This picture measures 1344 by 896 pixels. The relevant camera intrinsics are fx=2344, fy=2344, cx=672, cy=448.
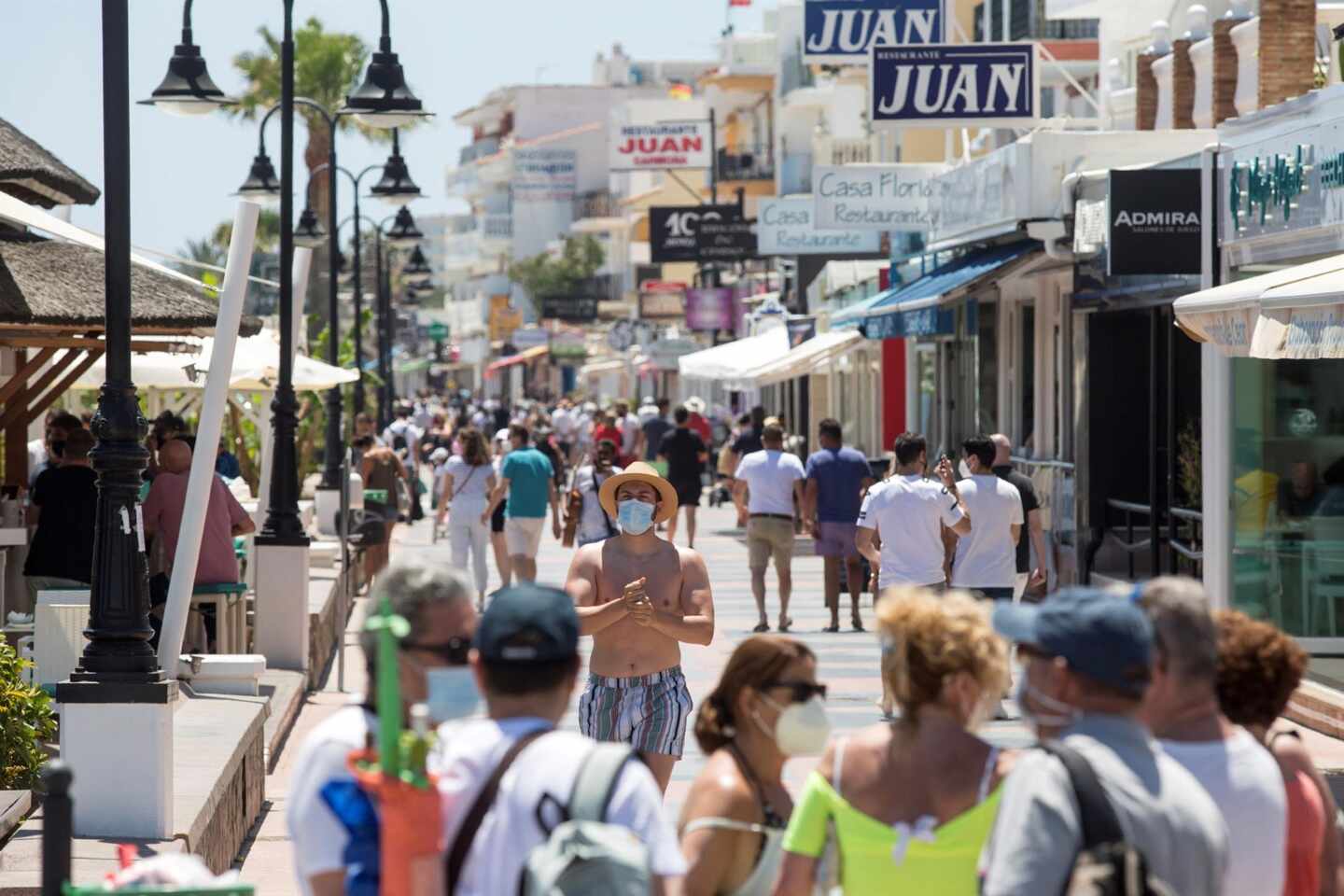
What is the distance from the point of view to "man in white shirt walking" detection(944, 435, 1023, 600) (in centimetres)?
1345

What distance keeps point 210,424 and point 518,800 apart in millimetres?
8544

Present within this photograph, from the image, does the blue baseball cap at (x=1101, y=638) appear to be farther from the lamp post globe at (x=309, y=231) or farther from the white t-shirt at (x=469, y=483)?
the lamp post globe at (x=309, y=231)

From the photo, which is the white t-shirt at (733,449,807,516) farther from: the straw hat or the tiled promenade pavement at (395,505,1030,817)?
the straw hat

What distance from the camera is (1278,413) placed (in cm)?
1583

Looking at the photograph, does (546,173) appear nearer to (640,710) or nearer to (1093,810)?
(640,710)

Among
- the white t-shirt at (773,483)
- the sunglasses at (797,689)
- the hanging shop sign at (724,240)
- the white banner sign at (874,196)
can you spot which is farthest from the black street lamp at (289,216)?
the hanging shop sign at (724,240)

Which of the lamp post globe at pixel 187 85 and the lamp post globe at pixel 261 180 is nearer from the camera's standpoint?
the lamp post globe at pixel 187 85

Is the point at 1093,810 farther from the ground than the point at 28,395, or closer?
closer

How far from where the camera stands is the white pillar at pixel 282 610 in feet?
52.9

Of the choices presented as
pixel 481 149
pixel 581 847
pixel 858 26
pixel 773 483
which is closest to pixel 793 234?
pixel 858 26

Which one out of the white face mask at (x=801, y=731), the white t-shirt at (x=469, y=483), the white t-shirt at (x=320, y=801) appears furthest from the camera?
the white t-shirt at (x=469, y=483)

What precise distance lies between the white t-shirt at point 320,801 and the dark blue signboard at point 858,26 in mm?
24289

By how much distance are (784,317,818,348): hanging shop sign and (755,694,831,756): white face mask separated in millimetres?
32982

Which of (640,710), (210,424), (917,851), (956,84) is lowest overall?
(640,710)
